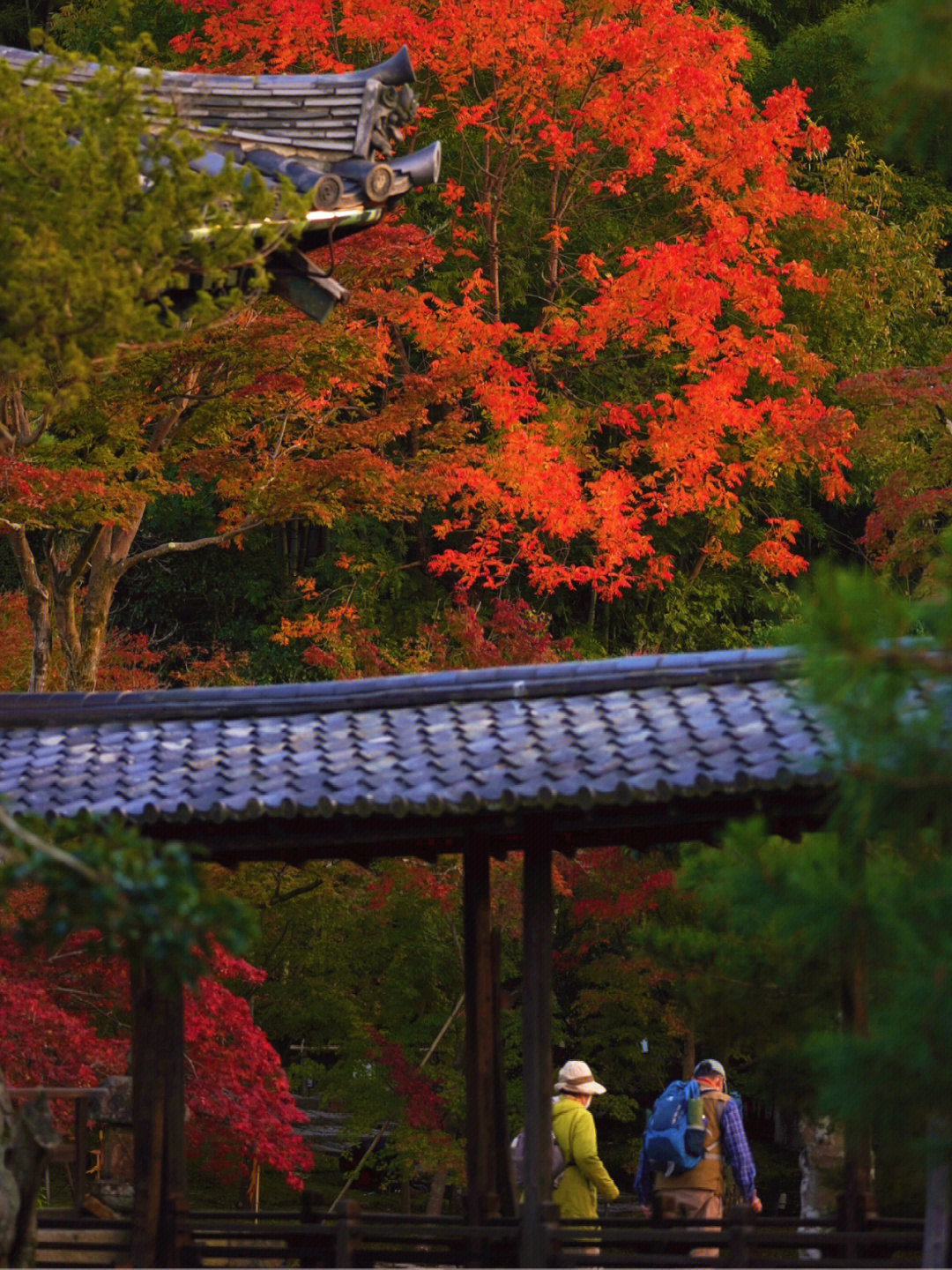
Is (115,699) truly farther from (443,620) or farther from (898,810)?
(443,620)

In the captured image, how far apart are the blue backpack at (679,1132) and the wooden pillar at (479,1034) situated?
1092 millimetres

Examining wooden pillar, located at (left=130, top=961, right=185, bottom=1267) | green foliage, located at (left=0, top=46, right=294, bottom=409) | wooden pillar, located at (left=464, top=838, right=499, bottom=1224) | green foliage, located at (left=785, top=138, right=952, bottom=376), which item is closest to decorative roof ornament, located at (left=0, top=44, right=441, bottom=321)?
green foliage, located at (left=0, top=46, right=294, bottom=409)

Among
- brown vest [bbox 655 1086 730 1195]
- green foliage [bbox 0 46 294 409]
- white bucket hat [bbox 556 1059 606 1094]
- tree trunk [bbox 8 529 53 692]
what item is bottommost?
brown vest [bbox 655 1086 730 1195]

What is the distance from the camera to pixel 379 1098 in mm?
11602

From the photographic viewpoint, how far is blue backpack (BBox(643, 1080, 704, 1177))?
8.18 m

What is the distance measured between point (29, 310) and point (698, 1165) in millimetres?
5470

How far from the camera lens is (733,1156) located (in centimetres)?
821

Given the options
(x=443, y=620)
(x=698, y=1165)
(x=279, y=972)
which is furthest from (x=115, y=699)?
(x=443, y=620)

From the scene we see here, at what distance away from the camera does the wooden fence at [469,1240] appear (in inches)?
256

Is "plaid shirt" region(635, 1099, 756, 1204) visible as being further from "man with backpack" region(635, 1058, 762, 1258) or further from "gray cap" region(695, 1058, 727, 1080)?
"gray cap" region(695, 1058, 727, 1080)

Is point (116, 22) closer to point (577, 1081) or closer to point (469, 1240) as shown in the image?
point (577, 1081)

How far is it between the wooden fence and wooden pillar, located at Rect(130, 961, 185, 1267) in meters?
0.09

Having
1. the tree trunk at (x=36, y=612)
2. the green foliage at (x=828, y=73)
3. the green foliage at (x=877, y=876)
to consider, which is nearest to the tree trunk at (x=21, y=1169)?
the green foliage at (x=877, y=876)

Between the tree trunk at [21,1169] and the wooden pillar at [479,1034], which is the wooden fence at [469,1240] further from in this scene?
the tree trunk at [21,1169]
